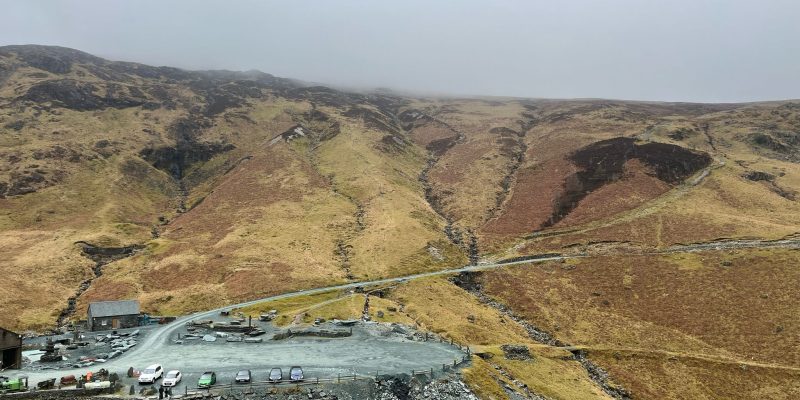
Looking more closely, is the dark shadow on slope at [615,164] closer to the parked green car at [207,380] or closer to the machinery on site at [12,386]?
the parked green car at [207,380]

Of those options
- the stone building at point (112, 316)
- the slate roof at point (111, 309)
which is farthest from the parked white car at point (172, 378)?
the slate roof at point (111, 309)

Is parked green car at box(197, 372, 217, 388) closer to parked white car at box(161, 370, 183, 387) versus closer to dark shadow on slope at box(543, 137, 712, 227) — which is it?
parked white car at box(161, 370, 183, 387)

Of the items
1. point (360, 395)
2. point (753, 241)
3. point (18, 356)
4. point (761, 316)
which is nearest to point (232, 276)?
point (18, 356)

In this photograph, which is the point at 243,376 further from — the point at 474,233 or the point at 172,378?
the point at 474,233

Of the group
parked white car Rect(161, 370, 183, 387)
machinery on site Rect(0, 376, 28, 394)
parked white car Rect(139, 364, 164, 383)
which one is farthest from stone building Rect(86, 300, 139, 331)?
parked white car Rect(161, 370, 183, 387)

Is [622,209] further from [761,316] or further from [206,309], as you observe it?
[206,309]
